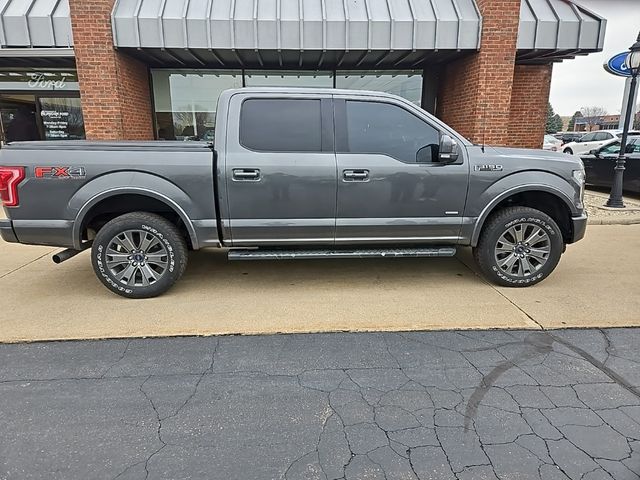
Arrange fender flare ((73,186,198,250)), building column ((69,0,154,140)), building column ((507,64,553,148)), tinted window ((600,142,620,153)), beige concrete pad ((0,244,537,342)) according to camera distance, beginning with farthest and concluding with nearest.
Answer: tinted window ((600,142,620,153)) → building column ((507,64,553,148)) → building column ((69,0,154,140)) → fender flare ((73,186,198,250)) → beige concrete pad ((0,244,537,342))

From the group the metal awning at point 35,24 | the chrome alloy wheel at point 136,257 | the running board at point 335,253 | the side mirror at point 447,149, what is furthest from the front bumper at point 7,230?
the metal awning at point 35,24

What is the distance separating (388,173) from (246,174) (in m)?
1.42

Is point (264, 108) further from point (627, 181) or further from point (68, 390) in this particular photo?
point (627, 181)

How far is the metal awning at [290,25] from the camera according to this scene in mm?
7590

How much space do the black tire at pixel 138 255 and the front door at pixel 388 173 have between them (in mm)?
1700

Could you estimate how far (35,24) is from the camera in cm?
766

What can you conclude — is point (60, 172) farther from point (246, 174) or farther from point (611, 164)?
point (611, 164)

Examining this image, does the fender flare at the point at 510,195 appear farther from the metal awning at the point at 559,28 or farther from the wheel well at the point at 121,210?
the metal awning at the point at 559,28

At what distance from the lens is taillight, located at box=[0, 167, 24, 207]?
3900mm

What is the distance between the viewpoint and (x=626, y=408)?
2.59 m

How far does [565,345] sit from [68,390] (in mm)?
3681

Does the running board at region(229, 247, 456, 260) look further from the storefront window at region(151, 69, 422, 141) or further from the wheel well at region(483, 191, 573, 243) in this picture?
the storefront window at region(151, 69, 422, 141)

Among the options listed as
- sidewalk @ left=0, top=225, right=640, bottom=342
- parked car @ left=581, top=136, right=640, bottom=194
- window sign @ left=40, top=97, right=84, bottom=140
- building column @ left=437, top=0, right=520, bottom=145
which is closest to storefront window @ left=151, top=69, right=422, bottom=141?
building column @ left=437, top=0, right=520, bottom=145

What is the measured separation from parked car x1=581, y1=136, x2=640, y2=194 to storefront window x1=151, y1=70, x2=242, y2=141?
9573 mm
